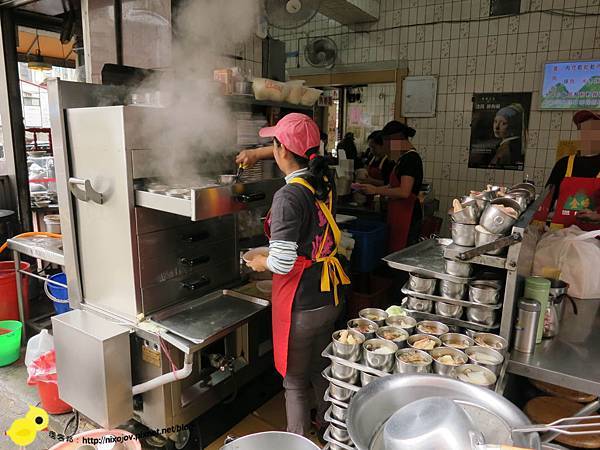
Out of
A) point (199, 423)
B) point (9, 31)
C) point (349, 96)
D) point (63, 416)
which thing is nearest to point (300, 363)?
point (199, 423)

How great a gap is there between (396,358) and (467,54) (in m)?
4.71

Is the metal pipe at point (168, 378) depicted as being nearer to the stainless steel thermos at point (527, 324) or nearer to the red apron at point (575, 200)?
the stainless steel thermos at point (527, 324)

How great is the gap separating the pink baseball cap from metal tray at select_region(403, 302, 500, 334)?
90cm

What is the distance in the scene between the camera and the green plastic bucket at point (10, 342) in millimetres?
3268

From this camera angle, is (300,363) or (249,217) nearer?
(300,363)

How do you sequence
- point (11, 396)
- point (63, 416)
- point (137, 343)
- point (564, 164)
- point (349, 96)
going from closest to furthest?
point (137, 343), point (63, 416), point (11, 396), point (564, 164), point (349, 96)

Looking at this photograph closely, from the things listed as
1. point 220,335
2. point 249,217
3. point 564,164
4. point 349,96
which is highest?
point 349,96

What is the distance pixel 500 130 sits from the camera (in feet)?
16.6

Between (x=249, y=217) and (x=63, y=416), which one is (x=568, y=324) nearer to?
(x=249, y=217)

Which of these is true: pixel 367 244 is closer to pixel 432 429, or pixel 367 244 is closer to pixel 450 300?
pixel 450 300

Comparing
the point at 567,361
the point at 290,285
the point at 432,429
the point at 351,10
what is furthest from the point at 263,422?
the point at 351,10

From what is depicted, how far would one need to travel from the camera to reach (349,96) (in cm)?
793

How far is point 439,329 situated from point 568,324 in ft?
2.47

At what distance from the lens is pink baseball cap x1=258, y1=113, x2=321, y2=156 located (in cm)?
211
